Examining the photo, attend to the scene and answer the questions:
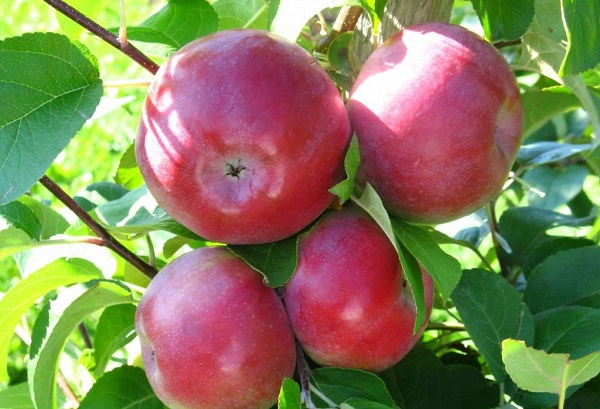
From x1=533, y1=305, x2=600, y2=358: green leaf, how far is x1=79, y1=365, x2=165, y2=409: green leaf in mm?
403

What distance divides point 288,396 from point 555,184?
97 centimetres

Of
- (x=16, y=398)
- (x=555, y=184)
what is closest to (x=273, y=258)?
(x=16, y=398)

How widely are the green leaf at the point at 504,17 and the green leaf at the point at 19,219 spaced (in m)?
0.50

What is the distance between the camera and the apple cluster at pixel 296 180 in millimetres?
636

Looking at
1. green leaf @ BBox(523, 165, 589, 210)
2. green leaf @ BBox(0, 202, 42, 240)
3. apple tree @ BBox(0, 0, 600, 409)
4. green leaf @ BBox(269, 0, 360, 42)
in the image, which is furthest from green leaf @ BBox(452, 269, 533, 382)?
green leaf @ BBox(523, 165, 589, 210)

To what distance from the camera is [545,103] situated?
100cm

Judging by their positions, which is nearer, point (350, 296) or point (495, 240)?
point (350, 296)

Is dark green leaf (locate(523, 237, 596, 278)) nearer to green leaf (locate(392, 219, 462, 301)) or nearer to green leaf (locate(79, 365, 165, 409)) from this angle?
green leaf (locate(392, 219, 462, 301))

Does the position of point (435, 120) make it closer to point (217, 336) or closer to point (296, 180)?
point (296, 180)

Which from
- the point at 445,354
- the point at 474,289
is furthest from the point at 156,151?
the point at 445,354

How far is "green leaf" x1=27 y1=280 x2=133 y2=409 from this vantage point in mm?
766

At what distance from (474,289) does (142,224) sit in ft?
1.12

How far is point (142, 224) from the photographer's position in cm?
78

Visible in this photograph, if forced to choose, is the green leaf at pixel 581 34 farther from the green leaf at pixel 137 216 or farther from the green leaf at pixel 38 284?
the green leaf at pixel 38 284
